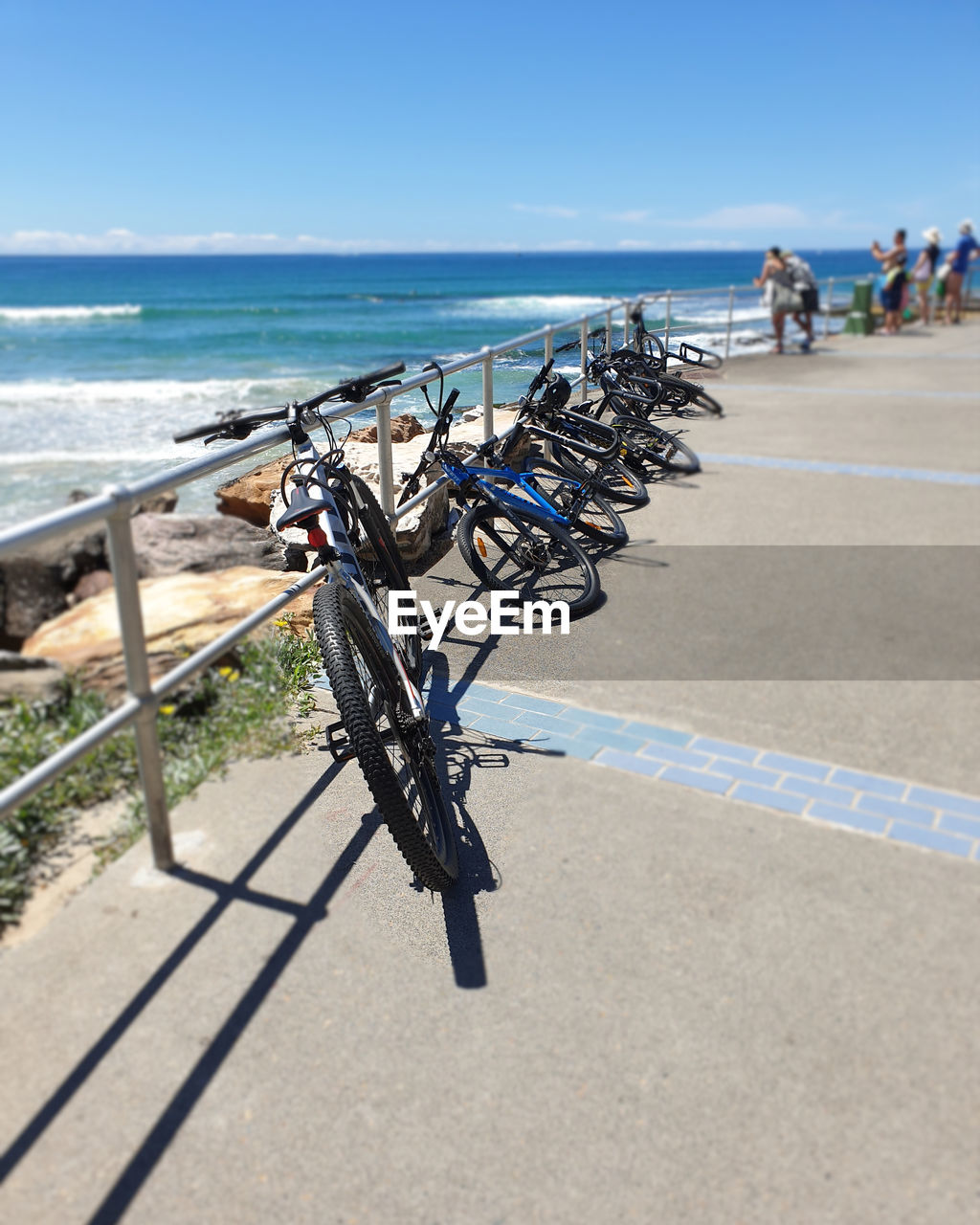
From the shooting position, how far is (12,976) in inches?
101

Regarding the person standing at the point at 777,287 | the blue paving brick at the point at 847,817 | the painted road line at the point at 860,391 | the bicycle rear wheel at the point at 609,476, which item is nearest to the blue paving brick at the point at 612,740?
the blue paving brick at the point at 847,817

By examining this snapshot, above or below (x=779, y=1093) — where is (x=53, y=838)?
above

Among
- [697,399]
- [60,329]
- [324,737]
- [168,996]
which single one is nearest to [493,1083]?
[168,996]

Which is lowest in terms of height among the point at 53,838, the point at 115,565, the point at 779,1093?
the point at 779,1093

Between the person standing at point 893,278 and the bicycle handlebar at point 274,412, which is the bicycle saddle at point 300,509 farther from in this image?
the person standing at point 893,278

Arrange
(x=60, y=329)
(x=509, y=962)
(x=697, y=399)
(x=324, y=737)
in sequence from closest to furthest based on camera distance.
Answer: (x=509, y=962), (x=324, y=737), (x=697, y=399), (x=60, y=329)

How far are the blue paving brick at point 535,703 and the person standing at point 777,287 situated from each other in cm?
1381

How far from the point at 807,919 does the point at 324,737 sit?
1.91 meters

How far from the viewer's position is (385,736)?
3.04m

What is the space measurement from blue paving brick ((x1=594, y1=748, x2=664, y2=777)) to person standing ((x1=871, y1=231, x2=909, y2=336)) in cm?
1909

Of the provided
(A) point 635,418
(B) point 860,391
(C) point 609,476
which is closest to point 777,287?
(B) point 860,391

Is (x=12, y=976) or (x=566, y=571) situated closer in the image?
(x=12, y=976)

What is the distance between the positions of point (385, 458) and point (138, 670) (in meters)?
2.58

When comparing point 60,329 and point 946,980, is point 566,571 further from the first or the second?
point 60,329
